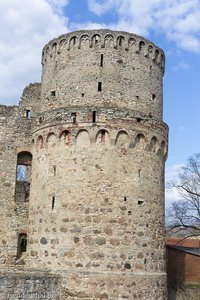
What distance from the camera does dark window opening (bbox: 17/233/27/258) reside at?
61.8ft

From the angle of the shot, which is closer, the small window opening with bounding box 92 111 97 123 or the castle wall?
the small window opening with bounding box 92 111 97 123

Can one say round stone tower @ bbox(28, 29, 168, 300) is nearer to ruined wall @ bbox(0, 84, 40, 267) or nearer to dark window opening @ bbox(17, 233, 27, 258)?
ruined wall @ bbox(0, 84, 40, 267)

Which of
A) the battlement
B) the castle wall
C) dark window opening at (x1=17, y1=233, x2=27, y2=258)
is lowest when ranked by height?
dark window opening at (x1=17, y1=233, x2=27, y2=258)

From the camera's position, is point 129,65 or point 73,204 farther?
point 129,65

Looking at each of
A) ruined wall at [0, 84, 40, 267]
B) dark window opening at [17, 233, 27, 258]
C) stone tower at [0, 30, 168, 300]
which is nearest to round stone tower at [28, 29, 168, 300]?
stone tower at [0, 30, 168, 300]

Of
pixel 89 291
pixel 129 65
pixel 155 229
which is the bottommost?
pixel 89 291

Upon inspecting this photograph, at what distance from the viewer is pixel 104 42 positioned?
17.7m

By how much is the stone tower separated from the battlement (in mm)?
42

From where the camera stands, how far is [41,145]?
17859mm

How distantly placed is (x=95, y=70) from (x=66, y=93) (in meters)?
1.54

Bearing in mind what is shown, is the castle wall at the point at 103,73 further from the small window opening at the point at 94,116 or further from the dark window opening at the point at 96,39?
→ the small window opening at the point at 94,116

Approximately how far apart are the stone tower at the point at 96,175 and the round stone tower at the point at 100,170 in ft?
0.13

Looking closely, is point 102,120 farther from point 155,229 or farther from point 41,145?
point 155,229

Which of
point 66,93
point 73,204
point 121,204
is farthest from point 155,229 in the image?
point 66,93
